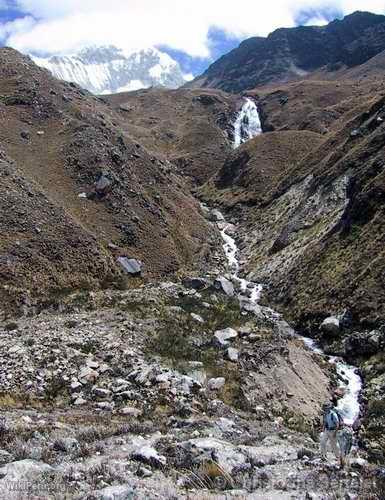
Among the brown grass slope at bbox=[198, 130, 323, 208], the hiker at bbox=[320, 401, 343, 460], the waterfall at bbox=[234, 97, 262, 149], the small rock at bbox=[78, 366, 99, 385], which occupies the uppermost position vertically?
the waterfall at bbox=[234, 97, 262, 149]

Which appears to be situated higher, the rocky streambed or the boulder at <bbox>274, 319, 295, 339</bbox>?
the boulder at <bbox>274, 319, 295, 339</bbox>

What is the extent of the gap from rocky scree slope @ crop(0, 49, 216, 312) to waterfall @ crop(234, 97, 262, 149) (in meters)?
74.9

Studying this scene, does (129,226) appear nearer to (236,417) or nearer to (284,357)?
Result: (284,357)

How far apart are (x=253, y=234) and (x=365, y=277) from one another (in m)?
29.3

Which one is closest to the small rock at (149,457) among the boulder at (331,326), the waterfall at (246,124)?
the boulder at (331,326)

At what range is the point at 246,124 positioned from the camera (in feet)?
515

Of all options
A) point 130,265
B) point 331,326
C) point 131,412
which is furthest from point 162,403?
point 130,265

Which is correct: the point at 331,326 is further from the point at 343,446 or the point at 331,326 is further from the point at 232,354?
the point at 343,446

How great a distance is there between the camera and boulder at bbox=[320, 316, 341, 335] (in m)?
34.7

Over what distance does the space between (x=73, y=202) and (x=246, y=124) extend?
115014mm

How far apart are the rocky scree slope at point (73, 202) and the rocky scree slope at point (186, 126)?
39227 mm

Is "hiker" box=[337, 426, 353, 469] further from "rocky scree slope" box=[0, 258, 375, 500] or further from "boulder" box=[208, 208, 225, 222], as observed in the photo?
"boulder" box=[208, 208, 225, 222]

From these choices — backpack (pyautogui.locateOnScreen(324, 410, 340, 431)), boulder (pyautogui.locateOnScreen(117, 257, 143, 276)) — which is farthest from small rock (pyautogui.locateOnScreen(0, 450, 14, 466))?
boulder (pyautogui.locateOnScreen(117, 257, 143, 276))

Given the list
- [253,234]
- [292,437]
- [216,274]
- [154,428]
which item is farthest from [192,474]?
[253,234]
